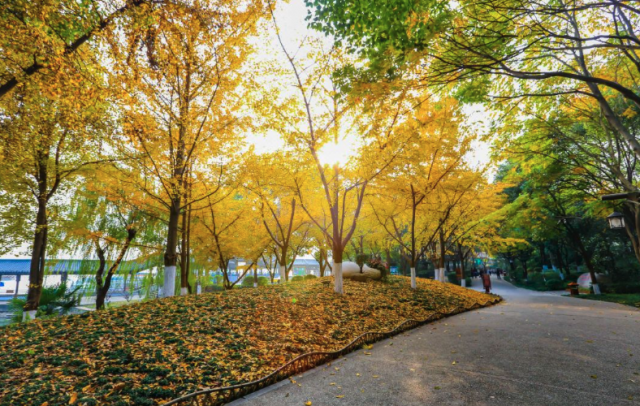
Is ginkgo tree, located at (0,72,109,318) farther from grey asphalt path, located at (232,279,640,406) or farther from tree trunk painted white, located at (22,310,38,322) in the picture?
grey asphalt path, located at (232,279,640,406)

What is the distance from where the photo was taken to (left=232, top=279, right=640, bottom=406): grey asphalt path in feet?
11.8

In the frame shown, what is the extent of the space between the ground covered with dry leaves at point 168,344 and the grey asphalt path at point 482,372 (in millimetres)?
818

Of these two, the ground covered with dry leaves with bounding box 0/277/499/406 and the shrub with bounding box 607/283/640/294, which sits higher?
the ground covered with dry leaves with bounding box 0/277/499/406

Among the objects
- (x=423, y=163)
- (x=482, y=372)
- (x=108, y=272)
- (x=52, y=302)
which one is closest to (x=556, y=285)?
(x=423, y=163)

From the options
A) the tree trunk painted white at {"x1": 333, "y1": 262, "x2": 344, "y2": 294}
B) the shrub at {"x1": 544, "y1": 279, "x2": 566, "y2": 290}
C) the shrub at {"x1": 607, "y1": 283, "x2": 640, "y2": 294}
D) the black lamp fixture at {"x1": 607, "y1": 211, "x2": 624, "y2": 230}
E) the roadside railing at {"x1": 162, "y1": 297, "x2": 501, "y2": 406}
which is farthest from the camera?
the shrub at {"x1": 544, "y1": 279, "x2": 566, "y2": 290}

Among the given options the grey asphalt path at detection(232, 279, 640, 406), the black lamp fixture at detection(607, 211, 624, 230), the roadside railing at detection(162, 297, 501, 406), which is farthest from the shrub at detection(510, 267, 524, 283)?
the roadside railing at detection(162, 297, 501, 406)

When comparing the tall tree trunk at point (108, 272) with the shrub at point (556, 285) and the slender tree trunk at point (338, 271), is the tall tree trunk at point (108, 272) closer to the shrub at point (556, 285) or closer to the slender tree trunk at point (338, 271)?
the slender tree trunk at point (338, 271)

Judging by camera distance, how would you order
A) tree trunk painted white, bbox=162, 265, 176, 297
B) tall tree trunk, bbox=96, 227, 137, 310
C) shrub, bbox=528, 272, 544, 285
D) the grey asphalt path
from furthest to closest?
shrub, bbox=528, 272, 544, 285 < tall tree trunk, bbox=96, 227, 137, 310 < tree trunk painted white, bbox=162, 265, 176, 297 < the grey asphalt path

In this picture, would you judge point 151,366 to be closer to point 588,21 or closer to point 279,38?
point 279,38

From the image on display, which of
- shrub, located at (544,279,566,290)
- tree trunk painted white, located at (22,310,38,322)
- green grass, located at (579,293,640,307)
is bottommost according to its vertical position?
shrub, located at (544,279,566,290)

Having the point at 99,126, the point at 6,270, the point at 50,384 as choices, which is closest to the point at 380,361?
the point at 50,384

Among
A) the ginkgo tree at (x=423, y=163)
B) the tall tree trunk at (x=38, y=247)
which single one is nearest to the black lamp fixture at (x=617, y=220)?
the ginkgo tree at (x=423, y=163)

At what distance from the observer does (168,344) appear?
15.8 ft

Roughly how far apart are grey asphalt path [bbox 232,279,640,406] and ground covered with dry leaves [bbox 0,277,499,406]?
82 cm
